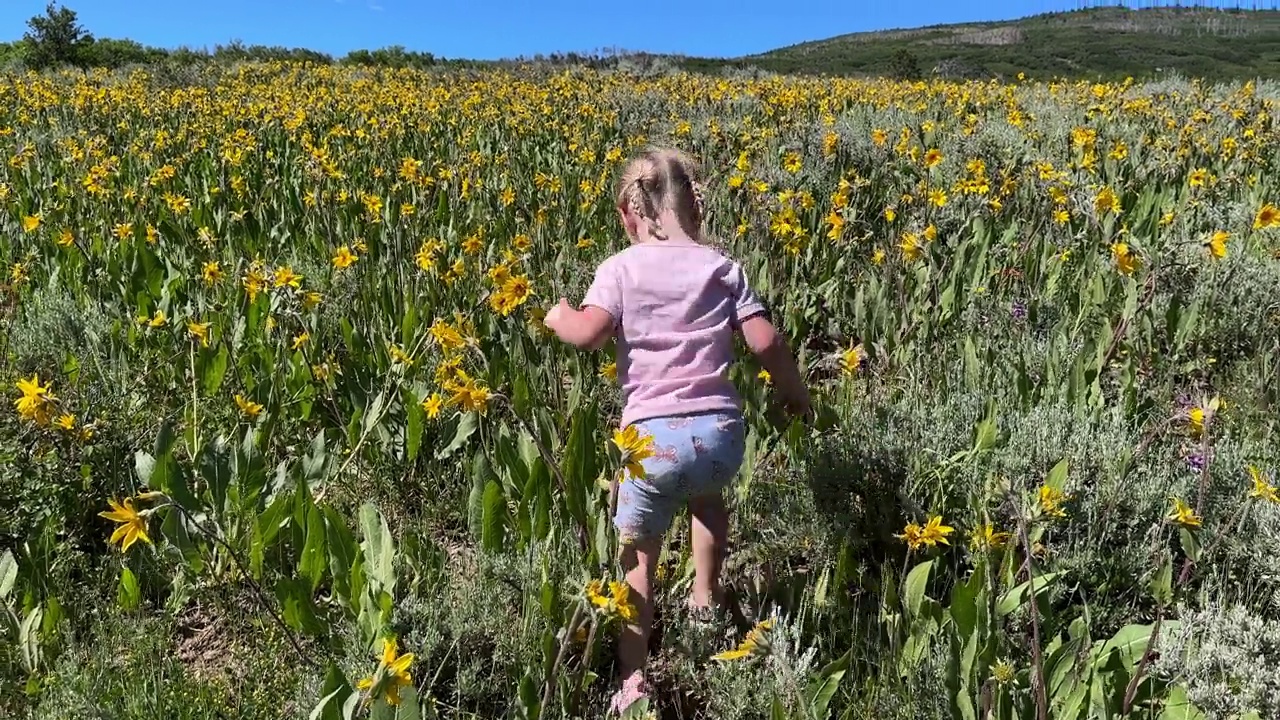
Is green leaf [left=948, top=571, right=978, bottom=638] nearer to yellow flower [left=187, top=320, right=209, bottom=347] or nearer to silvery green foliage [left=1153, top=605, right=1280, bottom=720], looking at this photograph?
silvery green foliage [left=1153, top=605, right=1280, bottom=720]

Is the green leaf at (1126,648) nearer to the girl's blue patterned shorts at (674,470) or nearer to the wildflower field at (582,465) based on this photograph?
the wildflower field at (582,465)

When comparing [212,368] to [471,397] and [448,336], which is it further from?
[471,397]

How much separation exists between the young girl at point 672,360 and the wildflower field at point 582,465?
0.12 meters

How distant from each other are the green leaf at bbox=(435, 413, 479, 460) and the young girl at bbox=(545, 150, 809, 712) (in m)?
0.81

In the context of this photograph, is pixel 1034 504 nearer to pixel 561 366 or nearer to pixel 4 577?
pixel 561 366

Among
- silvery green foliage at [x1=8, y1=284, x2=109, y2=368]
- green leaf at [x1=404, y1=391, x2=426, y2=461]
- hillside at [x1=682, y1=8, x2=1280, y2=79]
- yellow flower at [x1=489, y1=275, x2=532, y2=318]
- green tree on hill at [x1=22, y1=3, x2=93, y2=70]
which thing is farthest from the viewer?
hillside at [x1=682, y1=8, x2=1280, y2=79]

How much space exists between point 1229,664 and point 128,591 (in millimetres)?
2295

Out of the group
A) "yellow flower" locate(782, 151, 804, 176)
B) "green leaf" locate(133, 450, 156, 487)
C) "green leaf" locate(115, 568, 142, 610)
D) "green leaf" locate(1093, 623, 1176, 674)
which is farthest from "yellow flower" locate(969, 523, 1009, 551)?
"yellow flower" locate(782, 151, 804, 176)

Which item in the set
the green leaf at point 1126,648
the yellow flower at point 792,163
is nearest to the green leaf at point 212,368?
the green leaf at point 1126,648

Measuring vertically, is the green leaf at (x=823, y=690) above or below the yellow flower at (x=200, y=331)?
below

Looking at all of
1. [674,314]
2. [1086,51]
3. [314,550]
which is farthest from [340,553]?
[1086,51]

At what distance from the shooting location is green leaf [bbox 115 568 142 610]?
2.01 meters

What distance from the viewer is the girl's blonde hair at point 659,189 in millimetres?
2096

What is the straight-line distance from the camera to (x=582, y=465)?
7.70 ft
